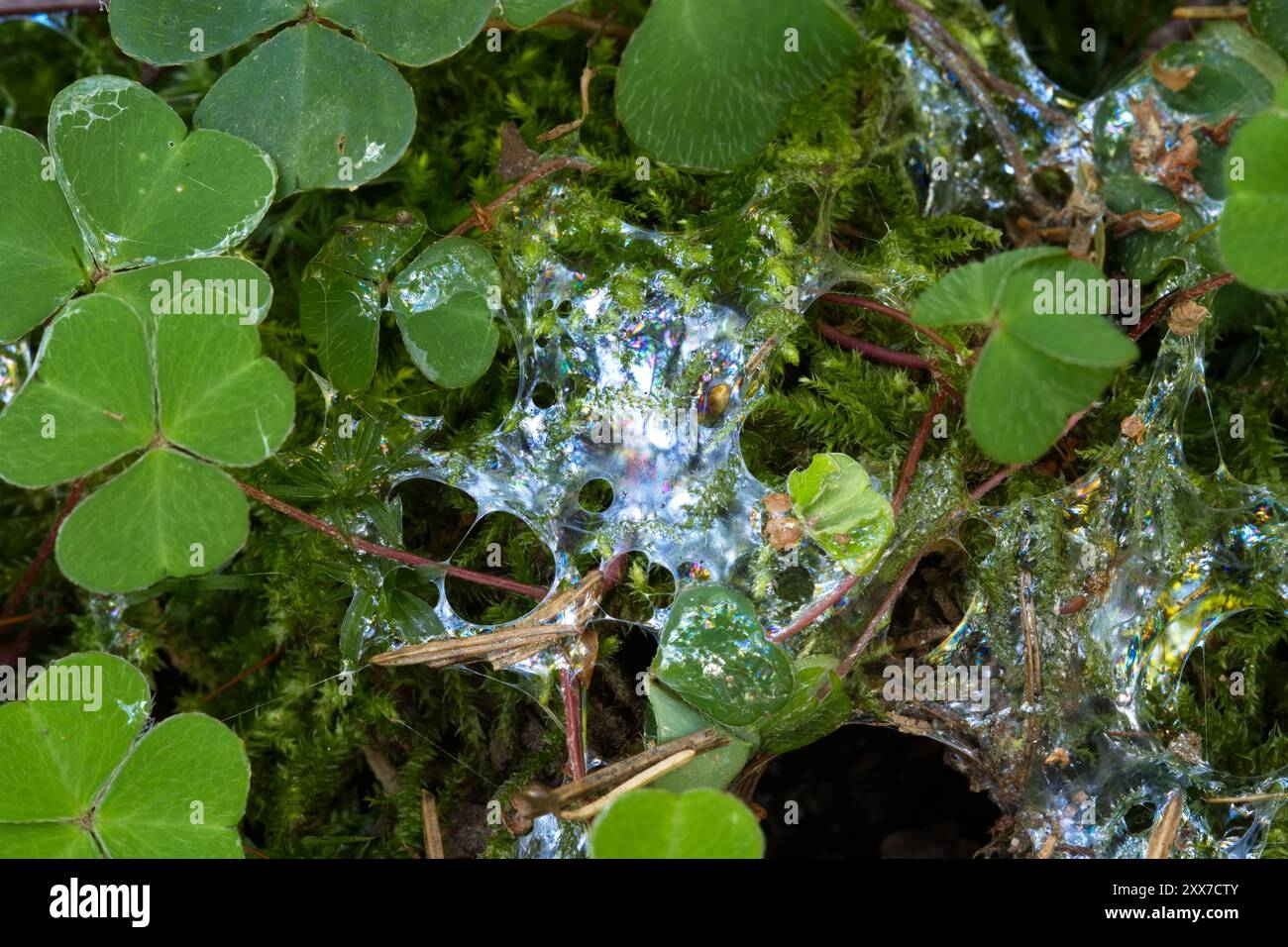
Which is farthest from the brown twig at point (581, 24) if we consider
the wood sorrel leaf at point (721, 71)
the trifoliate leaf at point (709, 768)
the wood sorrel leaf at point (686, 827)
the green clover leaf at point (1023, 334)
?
the wood sorrel leaf at point (686, 827)

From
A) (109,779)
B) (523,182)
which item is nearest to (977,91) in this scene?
(523,182)

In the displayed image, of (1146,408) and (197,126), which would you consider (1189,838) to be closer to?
(1146,408)

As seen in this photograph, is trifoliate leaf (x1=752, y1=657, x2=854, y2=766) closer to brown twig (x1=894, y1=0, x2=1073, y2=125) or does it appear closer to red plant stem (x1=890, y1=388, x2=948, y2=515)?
red plant stem (x1=890, y1=388, x2=948, y2=515)

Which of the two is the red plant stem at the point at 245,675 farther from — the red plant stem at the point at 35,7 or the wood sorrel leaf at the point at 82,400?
the red plant stem at the point at 35,7

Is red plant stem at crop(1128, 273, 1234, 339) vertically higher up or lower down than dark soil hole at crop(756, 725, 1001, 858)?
higher up

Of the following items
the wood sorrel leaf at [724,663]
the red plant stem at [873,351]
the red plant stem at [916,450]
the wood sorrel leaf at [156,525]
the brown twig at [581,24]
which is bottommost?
the wood sorrel leaf at [724,663]

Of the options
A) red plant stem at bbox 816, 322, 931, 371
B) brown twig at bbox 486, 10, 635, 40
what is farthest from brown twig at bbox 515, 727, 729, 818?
brown twig at bbox 486, 10, 635, 40
